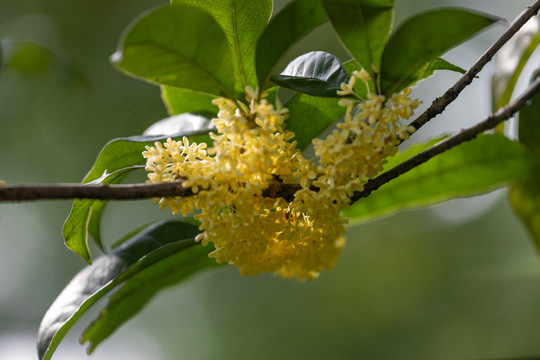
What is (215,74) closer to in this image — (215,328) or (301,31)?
(301,31)

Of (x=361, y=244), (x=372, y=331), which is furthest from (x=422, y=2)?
(x=372, y=331)

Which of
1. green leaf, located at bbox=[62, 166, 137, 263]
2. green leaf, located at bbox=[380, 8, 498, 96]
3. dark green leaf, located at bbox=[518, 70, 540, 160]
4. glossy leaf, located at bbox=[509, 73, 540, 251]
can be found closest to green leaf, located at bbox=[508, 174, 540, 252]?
glossy leaf, located at bbox=[509, 73, 540, 251]

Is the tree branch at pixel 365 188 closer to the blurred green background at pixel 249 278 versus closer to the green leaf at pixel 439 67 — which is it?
the green leaf at pixel 439 67

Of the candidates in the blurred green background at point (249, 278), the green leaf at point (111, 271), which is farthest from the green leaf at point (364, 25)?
the blurred green background at point (249, 278)

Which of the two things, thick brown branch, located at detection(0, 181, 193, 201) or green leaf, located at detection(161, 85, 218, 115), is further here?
green leaf, located at detection(161, 85, 218, 115)

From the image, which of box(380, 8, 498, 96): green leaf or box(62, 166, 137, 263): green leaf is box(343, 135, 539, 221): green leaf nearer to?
box(380, 8, 498, 96): green leaf

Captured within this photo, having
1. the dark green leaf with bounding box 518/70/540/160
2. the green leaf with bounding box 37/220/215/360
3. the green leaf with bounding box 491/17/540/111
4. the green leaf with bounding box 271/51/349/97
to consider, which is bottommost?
the green leaf with bounding box 37/220/215/360

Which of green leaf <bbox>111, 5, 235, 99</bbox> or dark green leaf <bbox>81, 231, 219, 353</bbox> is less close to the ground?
green leaf <bbox>111, 5, 235, 99</bbox>


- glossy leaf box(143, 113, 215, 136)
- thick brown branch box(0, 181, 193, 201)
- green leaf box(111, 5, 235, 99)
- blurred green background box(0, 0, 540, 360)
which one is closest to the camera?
thick brown branch box(0, 181, 193, 201)
